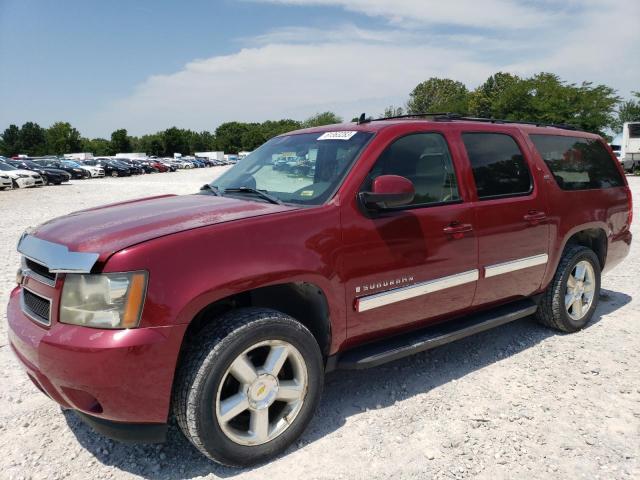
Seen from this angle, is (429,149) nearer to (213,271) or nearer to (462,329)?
(462,329)

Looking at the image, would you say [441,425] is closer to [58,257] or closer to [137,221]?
[137,221]

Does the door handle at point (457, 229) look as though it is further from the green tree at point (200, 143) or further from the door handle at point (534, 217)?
the green tree at point (200, 143)

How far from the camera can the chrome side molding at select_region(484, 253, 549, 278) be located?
3.65 metres

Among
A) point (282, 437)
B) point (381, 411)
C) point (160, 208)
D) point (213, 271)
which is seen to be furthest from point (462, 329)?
point (160, 208)

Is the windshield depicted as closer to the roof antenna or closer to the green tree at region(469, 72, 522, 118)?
the roof antenna

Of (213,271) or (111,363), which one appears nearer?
(111,363)

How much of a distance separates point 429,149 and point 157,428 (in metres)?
2.43

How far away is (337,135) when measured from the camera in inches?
136

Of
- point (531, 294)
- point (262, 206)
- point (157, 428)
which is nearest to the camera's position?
point (157, 428)

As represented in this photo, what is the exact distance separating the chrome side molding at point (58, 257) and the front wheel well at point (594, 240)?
406cm

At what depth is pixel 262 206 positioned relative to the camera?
2.95m

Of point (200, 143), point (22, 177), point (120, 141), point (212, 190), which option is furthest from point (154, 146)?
point (212, 190)

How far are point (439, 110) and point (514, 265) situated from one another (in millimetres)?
56777

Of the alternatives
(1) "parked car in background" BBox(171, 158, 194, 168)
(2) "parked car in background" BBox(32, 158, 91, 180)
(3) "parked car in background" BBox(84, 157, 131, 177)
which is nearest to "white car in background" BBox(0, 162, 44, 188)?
(2) "parked car in background" BBox(32, 158, 91, 180)
